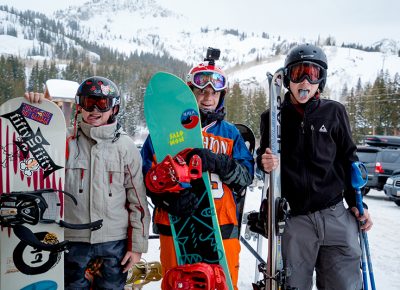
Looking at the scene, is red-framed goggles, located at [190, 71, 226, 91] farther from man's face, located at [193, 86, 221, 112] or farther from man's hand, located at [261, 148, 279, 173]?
man's hand, located at [261, 148, 279, 173]

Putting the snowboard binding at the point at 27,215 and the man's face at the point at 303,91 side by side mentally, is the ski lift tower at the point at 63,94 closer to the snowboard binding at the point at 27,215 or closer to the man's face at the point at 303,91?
the snowboard binding at the point at 27,215

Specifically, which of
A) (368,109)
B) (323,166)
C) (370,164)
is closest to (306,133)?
(323,166)

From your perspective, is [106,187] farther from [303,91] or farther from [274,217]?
[303,91]

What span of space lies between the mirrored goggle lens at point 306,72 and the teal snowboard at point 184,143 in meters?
0.77

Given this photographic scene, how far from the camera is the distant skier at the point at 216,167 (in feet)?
8.38

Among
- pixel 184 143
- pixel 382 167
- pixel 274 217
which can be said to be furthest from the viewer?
pixel 382 167

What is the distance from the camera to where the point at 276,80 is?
286cm

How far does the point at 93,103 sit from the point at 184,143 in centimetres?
72

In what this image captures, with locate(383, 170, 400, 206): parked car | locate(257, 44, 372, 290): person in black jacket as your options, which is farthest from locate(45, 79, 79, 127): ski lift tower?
locate(383, 170, 400, 206): parked car

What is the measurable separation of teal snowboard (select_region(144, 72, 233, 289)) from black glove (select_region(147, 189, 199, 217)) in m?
0.13

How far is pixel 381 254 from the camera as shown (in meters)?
5.72

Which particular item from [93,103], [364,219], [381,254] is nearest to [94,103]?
[93,103]

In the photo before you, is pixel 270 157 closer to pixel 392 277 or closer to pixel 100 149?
pixel 100 149

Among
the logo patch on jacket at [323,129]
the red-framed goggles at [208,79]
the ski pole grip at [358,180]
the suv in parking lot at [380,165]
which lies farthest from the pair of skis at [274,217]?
the suv in parking lot at [380,165]
